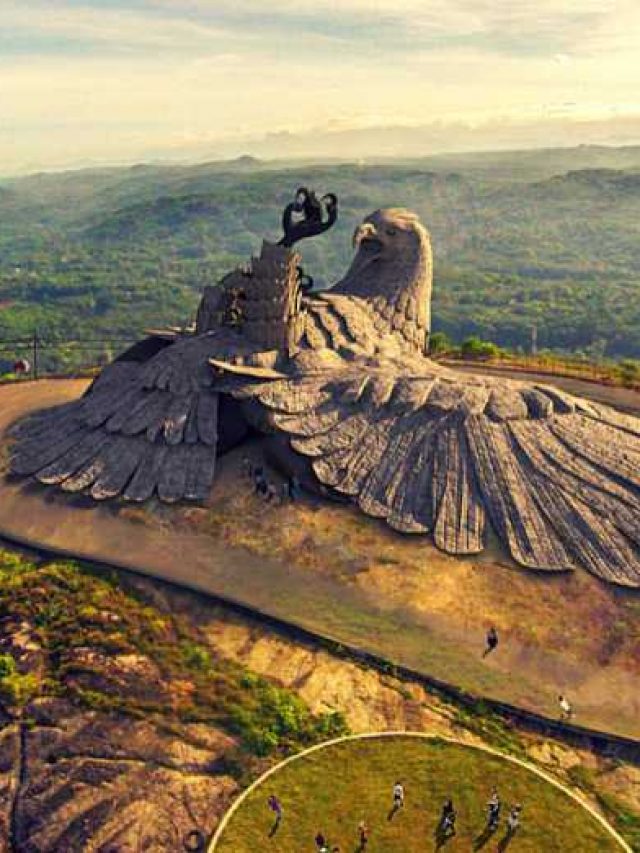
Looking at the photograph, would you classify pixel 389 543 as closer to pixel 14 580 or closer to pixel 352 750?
pixel 352 750

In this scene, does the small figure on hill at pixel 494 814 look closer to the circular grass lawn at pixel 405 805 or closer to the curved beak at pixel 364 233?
the circular grass lawn at pixel 405 805

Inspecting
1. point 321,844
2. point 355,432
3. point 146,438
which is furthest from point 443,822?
point 146,438

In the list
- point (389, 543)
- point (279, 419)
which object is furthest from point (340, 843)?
point (279, 419)

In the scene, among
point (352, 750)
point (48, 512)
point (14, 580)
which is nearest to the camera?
point (352, 750)

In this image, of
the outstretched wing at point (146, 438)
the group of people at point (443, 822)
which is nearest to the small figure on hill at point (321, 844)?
the group of people at point (443, 822)

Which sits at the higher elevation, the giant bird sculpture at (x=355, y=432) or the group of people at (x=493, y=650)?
the giant bird sculpture at (x=355, y=432)

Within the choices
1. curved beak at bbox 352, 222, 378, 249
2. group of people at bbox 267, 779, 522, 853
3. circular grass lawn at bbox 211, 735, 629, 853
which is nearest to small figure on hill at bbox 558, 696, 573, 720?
circular grass lawn at bbox 211, 735, 629, 853

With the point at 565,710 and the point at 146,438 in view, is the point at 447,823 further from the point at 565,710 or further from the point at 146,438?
the point at 146,438
